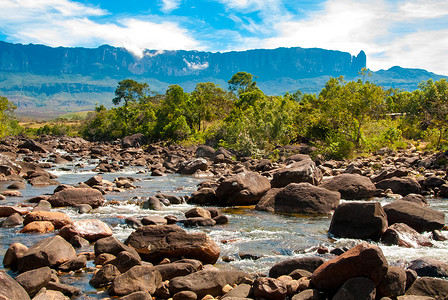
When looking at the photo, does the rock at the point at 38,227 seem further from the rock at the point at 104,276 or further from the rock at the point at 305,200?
the rock at the point at 305,200

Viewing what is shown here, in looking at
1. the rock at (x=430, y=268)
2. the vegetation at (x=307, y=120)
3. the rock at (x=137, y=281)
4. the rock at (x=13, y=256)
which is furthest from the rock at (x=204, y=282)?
the vegetation at (x=307, y=120)

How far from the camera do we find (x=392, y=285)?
24.9 ft

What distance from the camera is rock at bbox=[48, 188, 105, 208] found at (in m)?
17.9

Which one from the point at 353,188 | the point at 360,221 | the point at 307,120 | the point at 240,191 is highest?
the point at 307,120

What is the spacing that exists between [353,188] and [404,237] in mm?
7794

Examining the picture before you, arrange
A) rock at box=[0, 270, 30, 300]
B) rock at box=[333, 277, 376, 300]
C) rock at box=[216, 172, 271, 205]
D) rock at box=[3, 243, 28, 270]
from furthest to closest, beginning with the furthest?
rock at box=[216, 172, 271, 205]
rock at box=[3, 243, 28, 270]
rock at box=[333, 277, 376, 300]
rock at box=[0, 270, 30, 300]

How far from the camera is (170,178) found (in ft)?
103

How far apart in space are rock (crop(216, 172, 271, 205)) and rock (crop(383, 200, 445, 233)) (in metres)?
6.85

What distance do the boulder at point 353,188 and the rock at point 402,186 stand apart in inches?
56.5

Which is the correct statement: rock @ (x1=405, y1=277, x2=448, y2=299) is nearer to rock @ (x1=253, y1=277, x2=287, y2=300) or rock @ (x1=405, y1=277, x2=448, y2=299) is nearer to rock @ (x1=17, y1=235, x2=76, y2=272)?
rock @ (x1=253, y1=277, x2=287, y2=300)

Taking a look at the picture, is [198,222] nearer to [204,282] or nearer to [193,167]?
[204,282]

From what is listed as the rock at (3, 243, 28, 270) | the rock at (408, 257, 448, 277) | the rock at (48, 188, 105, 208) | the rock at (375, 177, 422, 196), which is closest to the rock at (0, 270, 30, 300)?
the rock at (3, 243, 28, 270)

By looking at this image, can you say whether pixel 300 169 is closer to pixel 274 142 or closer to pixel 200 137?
pixel 274 142

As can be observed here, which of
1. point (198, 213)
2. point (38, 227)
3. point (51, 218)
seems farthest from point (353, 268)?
point (51, 218)
